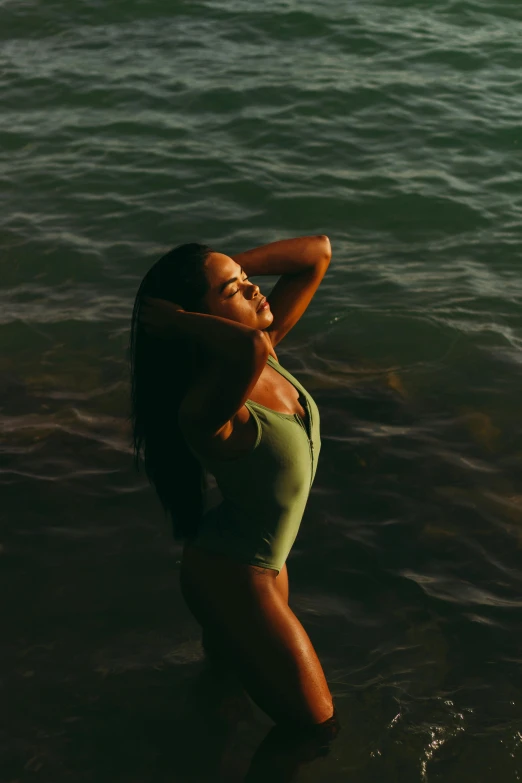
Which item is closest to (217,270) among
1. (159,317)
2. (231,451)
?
(159,317)

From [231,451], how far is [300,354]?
13.6 feet

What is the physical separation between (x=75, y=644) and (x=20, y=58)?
1087 cm

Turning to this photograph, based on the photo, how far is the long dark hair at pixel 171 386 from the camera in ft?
13.3

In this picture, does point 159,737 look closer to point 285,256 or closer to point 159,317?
point 159,317

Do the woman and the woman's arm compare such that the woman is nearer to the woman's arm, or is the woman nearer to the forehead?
the forehead

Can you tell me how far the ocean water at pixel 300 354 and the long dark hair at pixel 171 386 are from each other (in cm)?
130

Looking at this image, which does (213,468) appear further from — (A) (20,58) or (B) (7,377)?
(A) (20,58)

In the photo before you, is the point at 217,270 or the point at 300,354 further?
the point at 300,354

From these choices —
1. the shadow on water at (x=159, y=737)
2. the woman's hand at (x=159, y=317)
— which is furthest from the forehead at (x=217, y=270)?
the shadow on water at (x=159, y=737)

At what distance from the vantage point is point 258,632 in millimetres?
4215

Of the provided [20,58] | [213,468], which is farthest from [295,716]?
[20,58]

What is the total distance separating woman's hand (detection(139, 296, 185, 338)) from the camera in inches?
156

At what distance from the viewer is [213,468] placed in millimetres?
4133

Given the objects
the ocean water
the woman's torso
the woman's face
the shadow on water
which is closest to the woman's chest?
the woman's torso
